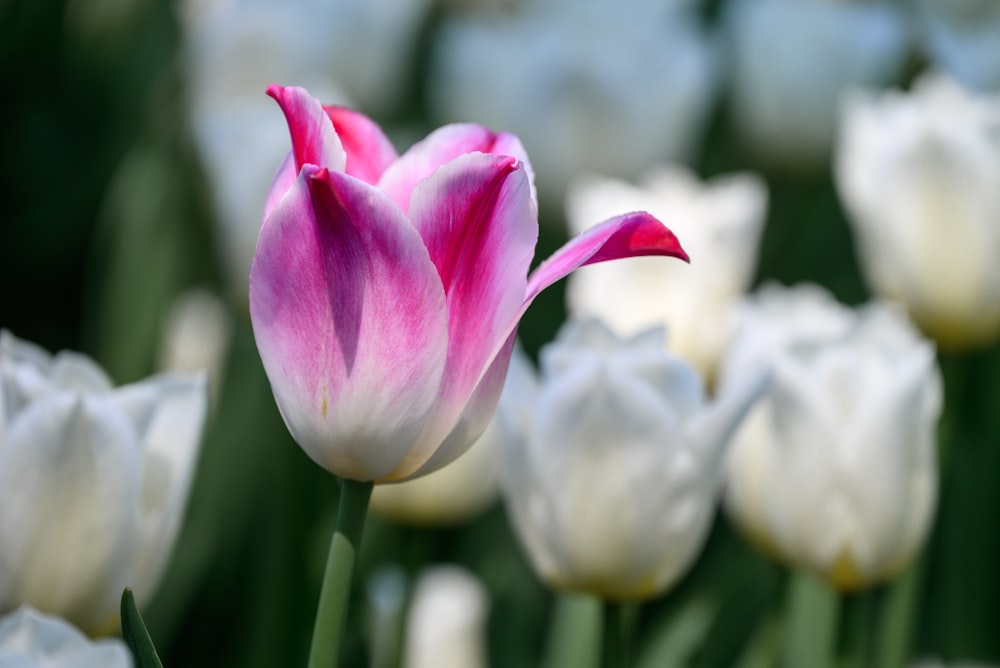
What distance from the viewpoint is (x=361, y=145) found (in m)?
0.51

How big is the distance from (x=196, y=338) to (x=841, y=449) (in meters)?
0.68

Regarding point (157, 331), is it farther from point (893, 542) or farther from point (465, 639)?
point (893, 542)

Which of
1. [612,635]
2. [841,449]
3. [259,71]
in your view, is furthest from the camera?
[259,71]

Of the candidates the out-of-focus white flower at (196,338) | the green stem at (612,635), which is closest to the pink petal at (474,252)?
the green stem at (612,635)

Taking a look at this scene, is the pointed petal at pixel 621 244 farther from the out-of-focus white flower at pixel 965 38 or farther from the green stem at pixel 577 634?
the out-of-focus white flower at pixel 965 38

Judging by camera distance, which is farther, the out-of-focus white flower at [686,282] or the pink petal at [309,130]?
the out-of-focus white flower at [686,282]

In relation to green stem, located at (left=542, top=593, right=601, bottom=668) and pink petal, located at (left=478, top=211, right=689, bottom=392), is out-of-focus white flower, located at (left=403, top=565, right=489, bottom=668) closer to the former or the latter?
green stem, located at (left=542, top=593, right=601, bottom=668)

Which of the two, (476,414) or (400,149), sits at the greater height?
(476,414)

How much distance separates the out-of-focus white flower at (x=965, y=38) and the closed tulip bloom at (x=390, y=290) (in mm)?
1240

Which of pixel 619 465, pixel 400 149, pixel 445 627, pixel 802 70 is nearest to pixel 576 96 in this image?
pixel 400 149

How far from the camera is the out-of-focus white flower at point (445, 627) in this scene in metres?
0.93

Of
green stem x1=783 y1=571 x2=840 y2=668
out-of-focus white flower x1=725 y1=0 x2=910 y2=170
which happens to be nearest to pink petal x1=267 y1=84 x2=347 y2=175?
green stem x1=783 y1=571 x2=840 y2=668

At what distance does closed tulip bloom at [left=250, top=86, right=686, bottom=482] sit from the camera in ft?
1.41

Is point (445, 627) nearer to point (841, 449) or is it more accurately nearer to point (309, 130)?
point (841, 449)
